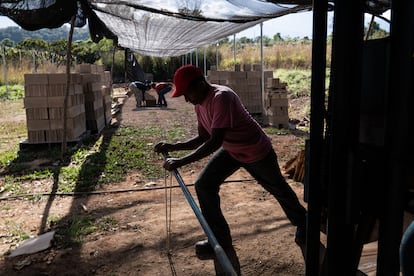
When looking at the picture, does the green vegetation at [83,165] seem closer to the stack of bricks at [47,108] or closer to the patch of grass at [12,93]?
the stack of bricks at [47,108]

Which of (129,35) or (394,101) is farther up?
(129,35)

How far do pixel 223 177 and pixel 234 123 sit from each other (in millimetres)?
480

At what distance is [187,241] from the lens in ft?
12.6

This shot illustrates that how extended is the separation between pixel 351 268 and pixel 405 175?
339 mm

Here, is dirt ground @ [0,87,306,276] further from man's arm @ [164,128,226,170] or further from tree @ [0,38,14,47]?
tree @ [0,38,14,47]

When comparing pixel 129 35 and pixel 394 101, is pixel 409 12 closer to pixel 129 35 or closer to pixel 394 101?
pixel 394 101

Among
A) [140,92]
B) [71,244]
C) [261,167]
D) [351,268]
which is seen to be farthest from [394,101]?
[140,92]

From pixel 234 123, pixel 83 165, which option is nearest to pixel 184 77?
pixel 234 123

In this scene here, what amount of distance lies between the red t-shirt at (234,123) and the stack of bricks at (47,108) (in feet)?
16.4

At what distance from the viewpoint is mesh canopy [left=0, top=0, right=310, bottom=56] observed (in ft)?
15.1

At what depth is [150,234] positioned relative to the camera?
4027 mm

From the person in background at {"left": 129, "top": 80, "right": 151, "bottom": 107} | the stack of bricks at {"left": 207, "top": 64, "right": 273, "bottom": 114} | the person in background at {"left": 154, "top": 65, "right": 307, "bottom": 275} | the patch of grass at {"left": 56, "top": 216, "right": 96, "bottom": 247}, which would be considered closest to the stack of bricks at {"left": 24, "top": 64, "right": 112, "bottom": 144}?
the patch of grass at {"left": 56, "top": 216, "right": 96, "bottom": 247}

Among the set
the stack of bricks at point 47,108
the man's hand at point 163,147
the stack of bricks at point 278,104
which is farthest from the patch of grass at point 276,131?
the man's hand at point 163,147

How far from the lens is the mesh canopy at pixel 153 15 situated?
4.61 m
